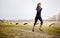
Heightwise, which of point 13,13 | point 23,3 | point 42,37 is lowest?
point 42,37

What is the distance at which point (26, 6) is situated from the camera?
2.30 metres

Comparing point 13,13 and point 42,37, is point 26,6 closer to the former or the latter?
point 13,13

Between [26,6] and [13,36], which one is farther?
[26,6]

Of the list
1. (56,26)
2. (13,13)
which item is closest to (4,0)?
(13,13)

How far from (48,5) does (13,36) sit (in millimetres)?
773

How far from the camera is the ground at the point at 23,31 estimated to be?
2.17 m

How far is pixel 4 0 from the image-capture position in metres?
2.27

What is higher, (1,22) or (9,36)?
(1,22)

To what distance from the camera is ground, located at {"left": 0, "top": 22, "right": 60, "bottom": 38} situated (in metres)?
2.17

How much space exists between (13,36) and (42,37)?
1.49ft

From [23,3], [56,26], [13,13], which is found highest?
[23,3]

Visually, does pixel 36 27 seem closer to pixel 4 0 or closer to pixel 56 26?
pixel 56 26

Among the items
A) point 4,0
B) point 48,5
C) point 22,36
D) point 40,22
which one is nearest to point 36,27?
point 40,22

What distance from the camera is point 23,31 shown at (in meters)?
2.21
